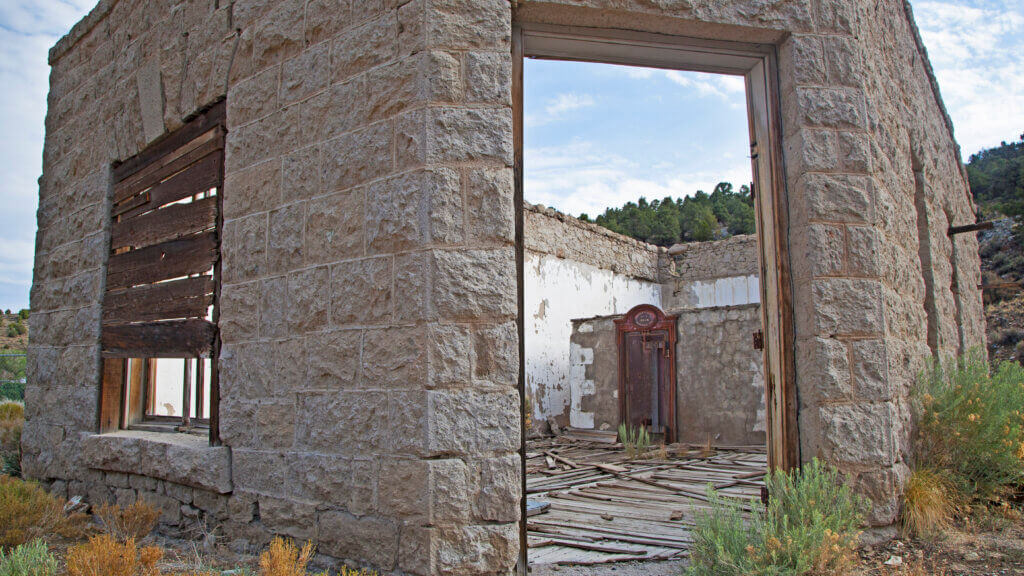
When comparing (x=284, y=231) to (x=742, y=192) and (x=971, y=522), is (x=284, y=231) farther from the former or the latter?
(x=742, y=192)

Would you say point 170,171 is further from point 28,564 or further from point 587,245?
point 587,245

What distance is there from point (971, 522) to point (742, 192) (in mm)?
22606

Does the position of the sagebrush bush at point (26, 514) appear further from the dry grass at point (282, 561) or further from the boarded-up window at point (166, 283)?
the dry grass at point (282, 561)

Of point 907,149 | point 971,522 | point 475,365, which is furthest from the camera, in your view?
point 907,149

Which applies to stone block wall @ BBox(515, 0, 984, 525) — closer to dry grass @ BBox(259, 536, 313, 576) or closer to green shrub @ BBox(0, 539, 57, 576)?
dry grass @ BBox(259, 536, 313, 576)

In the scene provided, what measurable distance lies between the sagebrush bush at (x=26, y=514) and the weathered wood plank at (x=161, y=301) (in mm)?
1361

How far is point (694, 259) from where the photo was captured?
54.8 ft

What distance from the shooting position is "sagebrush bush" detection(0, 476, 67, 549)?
4281mm

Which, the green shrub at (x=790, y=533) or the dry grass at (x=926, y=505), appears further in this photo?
the dry grass at (x=926, y=505)

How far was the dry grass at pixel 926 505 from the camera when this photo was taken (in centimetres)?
386

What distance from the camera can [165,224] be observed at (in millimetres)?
5070

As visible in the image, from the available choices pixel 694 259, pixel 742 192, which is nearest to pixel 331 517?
pixel 694 259

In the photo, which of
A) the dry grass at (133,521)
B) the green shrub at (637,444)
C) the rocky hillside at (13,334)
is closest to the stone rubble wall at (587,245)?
the green shrub at (637,444)

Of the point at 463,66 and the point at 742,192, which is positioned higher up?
the point at 742,192
